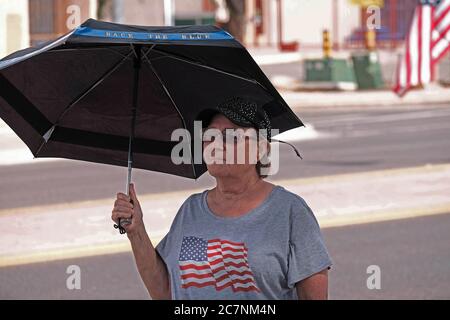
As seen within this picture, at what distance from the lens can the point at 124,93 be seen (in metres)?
4.55

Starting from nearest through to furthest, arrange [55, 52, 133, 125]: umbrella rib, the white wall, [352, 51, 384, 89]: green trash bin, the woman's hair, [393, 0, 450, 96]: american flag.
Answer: the woman's hair, [55, 52, 133, 125]: umbrella rib, [393, 0, 450, 96]: american flag, the white wall, [352, 51, 384, 89]: green trash bin

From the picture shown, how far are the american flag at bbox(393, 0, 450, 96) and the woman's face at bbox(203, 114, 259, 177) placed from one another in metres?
19.0

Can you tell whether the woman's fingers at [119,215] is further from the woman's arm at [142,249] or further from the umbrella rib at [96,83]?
the umbrella rib at [96,83]

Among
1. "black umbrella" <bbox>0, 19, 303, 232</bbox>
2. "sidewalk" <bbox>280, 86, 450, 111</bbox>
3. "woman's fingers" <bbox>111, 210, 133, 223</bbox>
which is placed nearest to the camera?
"woman's fingers" <bbox>111, 210, 133, 223</bbox>

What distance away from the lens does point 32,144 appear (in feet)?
15.6

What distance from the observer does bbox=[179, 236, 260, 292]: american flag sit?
3898mm

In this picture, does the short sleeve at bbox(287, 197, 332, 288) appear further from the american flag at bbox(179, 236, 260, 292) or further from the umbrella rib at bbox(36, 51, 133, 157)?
the umbrella rib at bbox(36, 51, 133, 157)

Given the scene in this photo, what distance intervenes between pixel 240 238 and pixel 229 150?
1.03ft

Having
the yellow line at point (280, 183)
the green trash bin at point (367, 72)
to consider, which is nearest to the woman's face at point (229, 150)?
the yellow line at point (280, 183)

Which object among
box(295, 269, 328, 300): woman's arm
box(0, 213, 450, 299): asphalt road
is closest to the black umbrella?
box(295, 269, 328, 300): woman's arm

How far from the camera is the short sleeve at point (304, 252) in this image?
392 centimetres

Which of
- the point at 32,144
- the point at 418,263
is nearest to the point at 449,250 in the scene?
the point at 418,263
